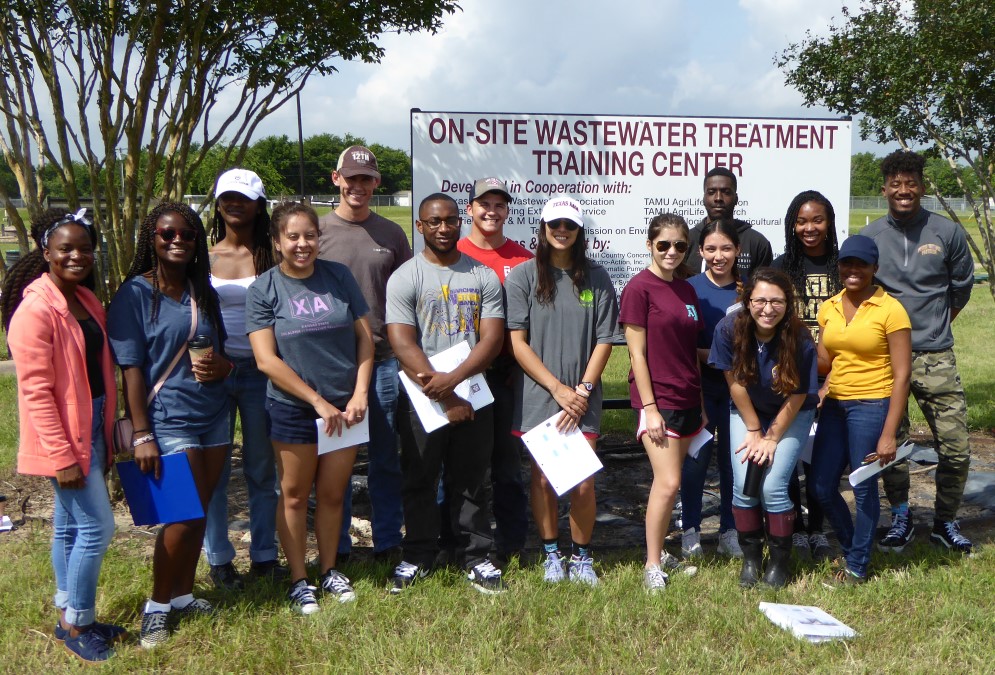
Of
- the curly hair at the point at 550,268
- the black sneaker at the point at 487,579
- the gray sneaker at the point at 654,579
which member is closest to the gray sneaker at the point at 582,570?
the gray sneaker at the point at 654,579

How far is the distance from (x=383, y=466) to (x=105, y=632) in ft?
5.06

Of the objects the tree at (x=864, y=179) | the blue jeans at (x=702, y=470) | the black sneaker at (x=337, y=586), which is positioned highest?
the tree at (x=864, y=179)

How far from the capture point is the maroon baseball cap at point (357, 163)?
4.74 metres

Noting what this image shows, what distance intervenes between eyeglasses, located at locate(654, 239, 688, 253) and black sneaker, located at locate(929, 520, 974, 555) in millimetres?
2250

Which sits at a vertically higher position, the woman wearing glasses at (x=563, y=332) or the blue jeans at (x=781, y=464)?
the woman wearing glasses at (x=563, y=332)

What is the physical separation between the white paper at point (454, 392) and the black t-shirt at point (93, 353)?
4.45 ft

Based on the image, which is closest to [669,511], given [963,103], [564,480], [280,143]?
[564,480]

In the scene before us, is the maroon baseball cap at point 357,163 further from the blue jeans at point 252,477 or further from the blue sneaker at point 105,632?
the blue sneaker at point 105,632

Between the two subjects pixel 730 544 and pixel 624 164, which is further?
pixel 624 164

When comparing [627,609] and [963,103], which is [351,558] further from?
[963,103]

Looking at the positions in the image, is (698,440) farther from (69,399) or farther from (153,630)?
(69,399)

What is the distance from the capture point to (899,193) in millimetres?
4879

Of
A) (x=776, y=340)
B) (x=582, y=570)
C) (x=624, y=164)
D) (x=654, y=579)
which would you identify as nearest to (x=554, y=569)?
(x=582, y=570)

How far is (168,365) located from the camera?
3809mm
